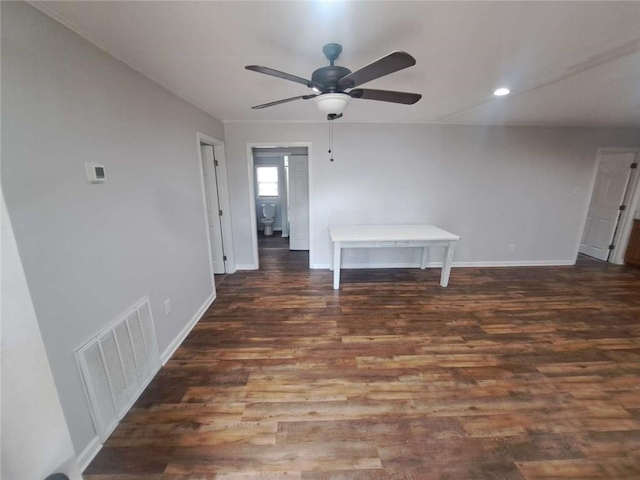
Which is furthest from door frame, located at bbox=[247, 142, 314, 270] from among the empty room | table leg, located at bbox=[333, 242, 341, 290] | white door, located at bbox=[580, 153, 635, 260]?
white door, located at bbox=[580, 153, 635, 260]

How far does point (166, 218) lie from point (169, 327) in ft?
3.28

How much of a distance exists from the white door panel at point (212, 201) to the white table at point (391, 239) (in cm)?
178

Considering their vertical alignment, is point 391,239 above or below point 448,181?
below

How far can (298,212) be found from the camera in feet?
17.8

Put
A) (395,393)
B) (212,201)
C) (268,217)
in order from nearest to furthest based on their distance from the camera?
(395,393)
(212,201)
(268,217)

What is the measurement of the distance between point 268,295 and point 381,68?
295cm

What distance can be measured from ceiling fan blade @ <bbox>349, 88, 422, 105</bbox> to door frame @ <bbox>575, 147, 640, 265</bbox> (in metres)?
4.56

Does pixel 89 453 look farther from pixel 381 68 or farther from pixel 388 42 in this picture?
pixel 388 42

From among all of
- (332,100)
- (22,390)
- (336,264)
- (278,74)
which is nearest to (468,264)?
(336,264)

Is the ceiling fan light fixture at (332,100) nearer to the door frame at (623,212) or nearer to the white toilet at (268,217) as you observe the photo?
the door frame at (623,212)

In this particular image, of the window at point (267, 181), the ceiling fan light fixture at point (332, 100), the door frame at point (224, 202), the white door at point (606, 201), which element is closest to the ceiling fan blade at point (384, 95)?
the ceiling fan light fixture at point (332, 100)

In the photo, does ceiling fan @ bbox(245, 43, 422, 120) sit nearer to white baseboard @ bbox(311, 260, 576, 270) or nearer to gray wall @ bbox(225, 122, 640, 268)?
gray wall @ bbox(225, 122, 640, 268)

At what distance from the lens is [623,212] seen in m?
4.58

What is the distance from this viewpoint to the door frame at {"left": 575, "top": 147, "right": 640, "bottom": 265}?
4.31 meters
